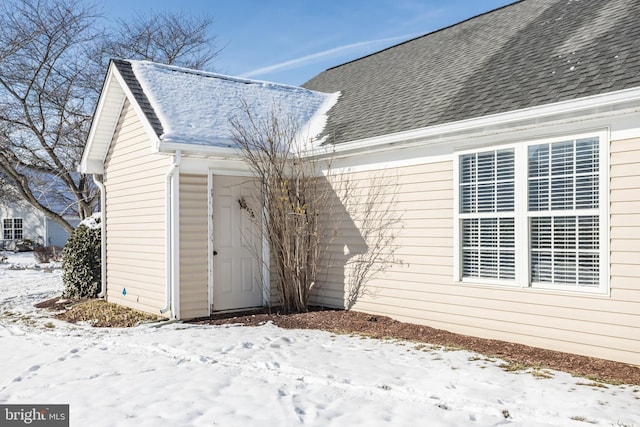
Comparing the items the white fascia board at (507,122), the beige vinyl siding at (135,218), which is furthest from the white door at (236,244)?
the white fascia board at (507,122)

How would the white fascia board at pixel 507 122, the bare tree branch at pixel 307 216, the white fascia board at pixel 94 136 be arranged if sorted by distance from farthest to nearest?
the white fascia board at pixel 94 136 → the bare tree branch at pixel 307 216 → the white fascia board at pixel 507 122

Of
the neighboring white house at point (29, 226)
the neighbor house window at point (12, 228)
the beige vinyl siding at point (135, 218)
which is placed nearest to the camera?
the beige vinyl siding at point (135, 218)

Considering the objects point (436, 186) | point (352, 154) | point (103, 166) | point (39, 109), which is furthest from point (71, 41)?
point (436, 186)

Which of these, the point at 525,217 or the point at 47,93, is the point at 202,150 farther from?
the point at 47,93

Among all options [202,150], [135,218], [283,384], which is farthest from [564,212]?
[135,218]

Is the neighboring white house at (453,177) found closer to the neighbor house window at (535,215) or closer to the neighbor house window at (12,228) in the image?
the neighbor house window at (535,215)

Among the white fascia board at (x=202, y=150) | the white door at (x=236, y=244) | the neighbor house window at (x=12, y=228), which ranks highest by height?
the white fascia board at (x=202, y=150)

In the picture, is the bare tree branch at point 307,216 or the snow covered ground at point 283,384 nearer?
the snow covered ground at point 283,384

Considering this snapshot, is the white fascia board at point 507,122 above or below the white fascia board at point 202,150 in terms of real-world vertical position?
above

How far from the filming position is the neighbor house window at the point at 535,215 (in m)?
5.71

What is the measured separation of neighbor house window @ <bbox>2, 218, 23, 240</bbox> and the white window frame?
123ft

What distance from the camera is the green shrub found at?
35.8ft

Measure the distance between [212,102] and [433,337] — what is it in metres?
5.58

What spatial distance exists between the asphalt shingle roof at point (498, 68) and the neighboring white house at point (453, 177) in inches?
1.5
